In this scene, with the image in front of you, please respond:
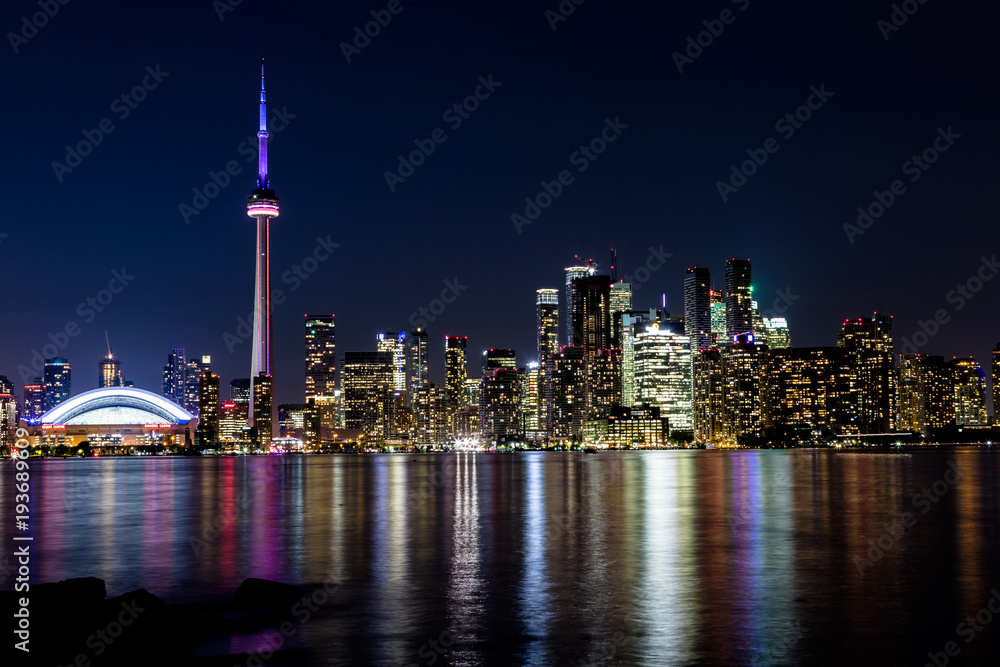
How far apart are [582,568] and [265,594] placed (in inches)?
533

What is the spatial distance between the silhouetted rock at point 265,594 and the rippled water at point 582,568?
1.69m

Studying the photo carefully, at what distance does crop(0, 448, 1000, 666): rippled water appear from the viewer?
89.3 feet

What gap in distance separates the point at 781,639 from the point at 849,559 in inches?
676

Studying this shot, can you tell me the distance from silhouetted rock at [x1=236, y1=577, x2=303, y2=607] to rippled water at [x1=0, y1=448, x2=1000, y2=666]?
5.55ft

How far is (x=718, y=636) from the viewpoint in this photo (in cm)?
2802

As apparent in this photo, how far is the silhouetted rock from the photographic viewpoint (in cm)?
3241

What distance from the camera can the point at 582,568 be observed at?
40.8 m

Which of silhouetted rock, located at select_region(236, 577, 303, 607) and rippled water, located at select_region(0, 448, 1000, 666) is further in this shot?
silhouetted rock, located at select_region(236, 577, 303, 607)

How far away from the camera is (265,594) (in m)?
33.0

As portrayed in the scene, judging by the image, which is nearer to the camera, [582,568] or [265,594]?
[265,594]

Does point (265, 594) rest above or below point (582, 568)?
above

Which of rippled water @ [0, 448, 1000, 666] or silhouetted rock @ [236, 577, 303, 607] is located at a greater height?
silhouetted rock @ [236, 577, 303, 607]

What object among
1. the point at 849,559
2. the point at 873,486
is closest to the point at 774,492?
the point at 873,486

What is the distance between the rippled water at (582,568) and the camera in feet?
89.3
